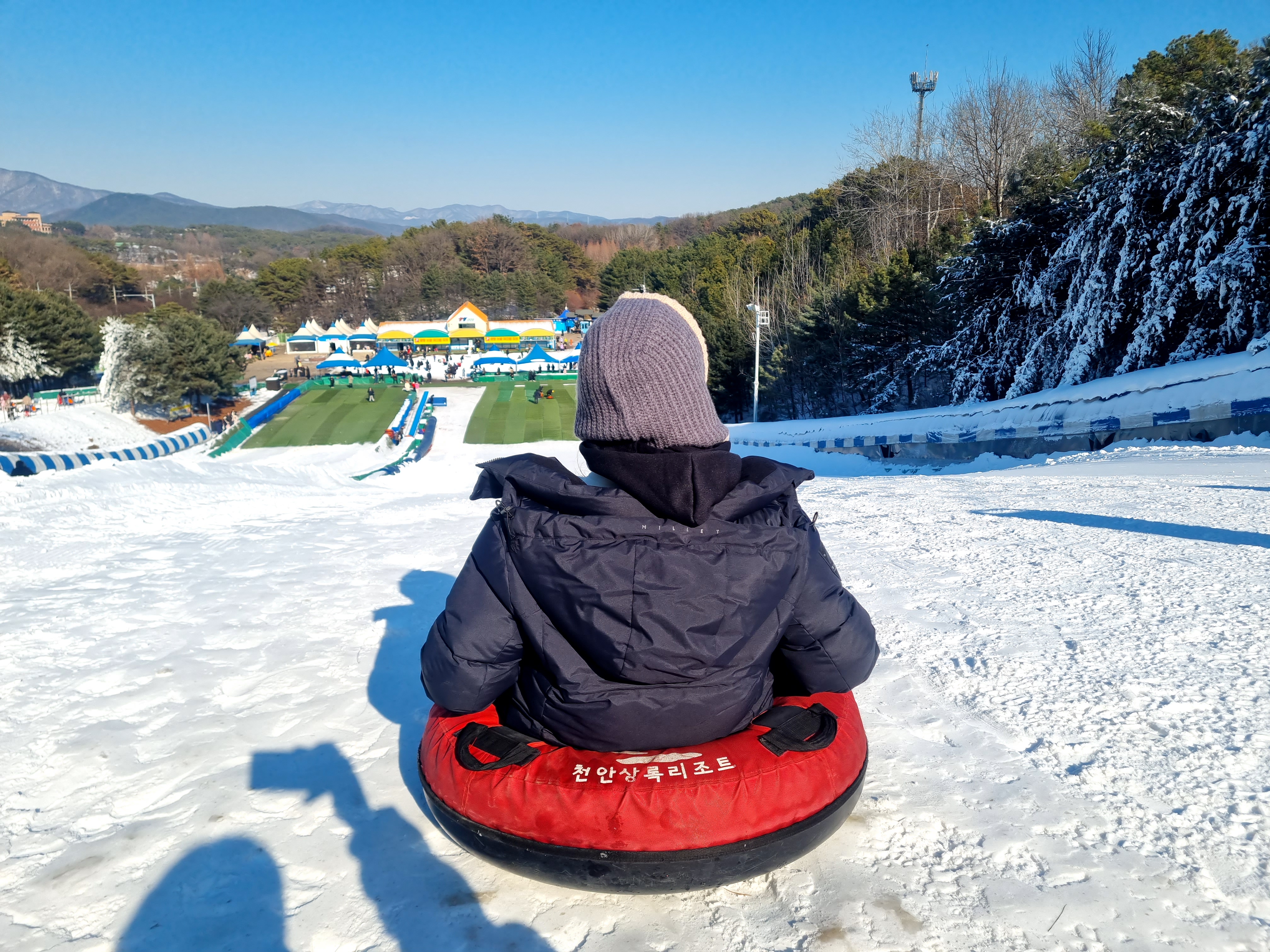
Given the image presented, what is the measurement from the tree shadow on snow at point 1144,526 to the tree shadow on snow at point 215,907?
4.79 meters

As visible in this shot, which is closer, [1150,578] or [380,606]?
[1150,578]

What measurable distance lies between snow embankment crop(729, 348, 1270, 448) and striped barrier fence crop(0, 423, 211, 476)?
38.3ft

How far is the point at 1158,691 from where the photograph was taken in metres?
2.51

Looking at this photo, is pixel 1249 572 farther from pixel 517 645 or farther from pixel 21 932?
pixel 21 932

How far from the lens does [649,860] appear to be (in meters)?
1.62

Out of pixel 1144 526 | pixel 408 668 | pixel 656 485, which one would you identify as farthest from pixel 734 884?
pixel 1144 526

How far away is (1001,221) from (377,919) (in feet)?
74.5

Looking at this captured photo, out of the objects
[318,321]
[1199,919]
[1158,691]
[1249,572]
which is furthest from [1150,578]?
[318,321]

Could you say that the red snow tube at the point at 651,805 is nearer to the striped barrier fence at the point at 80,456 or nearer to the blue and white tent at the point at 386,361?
the striped barrier fence at the point at 80,456

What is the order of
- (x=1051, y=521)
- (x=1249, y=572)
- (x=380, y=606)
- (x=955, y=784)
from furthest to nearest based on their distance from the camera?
(x=1051, y=521), (x=380, y=606), (x=1249, y=572), (x=955, y=784)

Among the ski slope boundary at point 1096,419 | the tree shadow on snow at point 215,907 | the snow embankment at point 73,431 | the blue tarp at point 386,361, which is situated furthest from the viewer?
the blue tarp at point 386,361

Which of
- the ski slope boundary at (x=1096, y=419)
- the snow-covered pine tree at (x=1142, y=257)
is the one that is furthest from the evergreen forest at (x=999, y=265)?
the ski slope boundary at (x=1096, y=419)

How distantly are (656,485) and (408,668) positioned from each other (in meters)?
1.95

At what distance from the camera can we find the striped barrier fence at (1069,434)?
8.20 m
